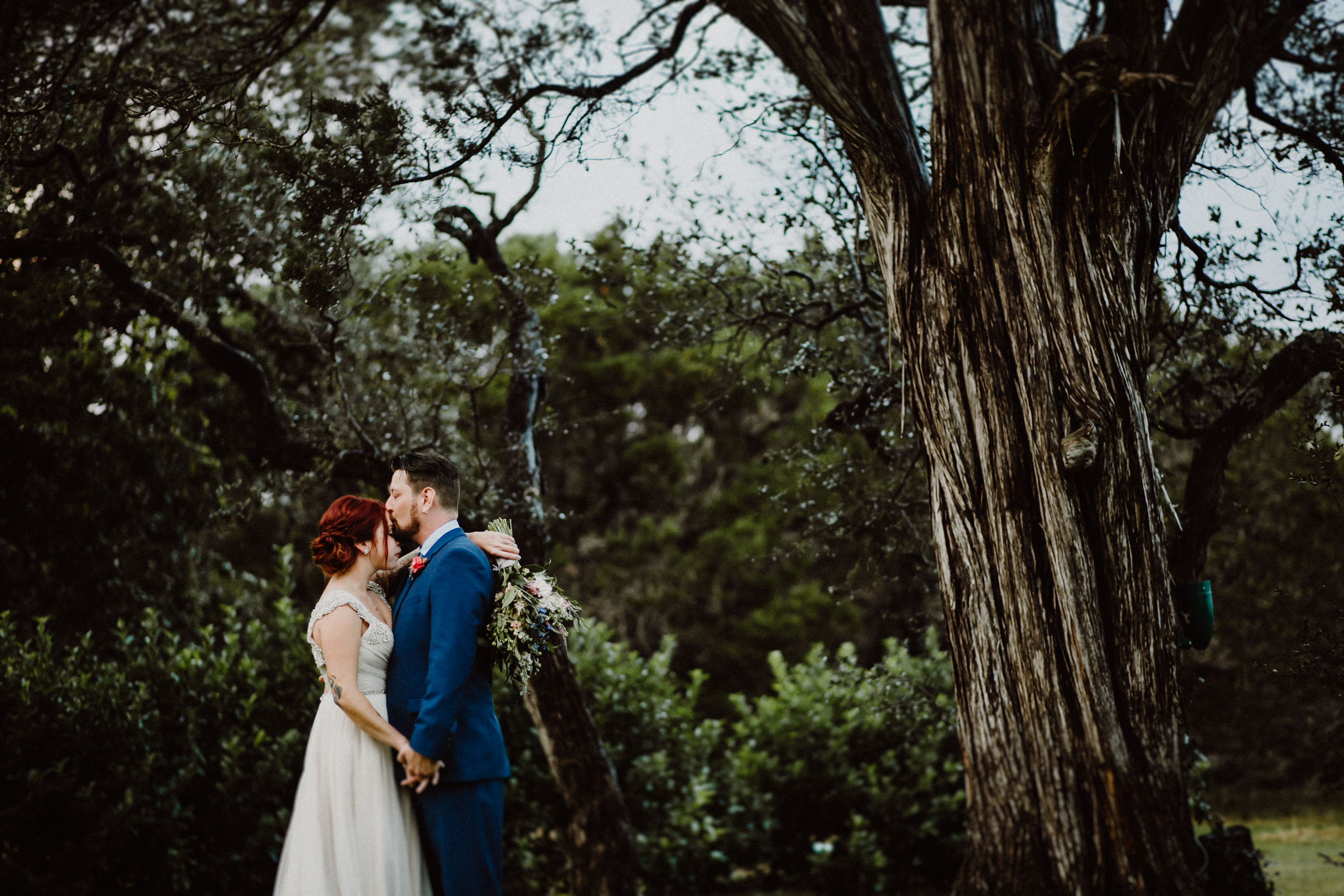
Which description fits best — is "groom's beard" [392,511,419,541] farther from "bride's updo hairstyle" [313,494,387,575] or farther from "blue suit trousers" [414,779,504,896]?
"blue suit trousers" [414,779,504,896]

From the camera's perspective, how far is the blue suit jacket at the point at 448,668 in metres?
3.54

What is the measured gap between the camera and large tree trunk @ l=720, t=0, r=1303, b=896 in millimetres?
3645

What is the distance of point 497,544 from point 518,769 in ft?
12.3

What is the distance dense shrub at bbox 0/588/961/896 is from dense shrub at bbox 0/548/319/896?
0.04ft

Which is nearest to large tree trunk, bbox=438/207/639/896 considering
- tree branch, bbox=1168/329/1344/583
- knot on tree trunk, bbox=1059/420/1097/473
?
knot on tree trunk, bbox=1059/420/1097/473

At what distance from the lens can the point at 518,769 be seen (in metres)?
7.17

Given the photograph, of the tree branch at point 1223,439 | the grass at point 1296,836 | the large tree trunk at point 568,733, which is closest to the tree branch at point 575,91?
the large tree trunk at point 568,733

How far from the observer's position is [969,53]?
4051 millimetres

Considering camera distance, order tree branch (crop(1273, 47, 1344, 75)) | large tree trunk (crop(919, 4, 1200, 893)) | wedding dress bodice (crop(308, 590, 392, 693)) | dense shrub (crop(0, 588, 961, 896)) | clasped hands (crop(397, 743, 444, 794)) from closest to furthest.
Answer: clasped hands (crop(397, 743, 444, 794)), large tree trunk (crop(919, 4, 1200, 893)), wedding dress bodice (crop(308, 590, 392, 693)), tree branch (crop(1273, 47, 1344, 75)), dense shrub (crop(0, 588, 961, 896))

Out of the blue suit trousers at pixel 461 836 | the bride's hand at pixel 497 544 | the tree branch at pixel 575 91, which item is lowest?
the blue suit trousers at pixel 461 836

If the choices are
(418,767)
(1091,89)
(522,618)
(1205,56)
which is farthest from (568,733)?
(1205,56)

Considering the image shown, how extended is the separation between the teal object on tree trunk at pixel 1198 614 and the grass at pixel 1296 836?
181 cm

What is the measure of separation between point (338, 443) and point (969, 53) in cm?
487

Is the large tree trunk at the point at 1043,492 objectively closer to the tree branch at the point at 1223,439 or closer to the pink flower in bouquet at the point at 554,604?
the tree branch at the point at 1223,439
